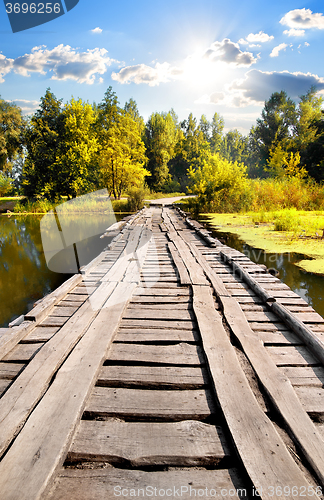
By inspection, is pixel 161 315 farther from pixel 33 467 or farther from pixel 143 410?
pixel 33 467

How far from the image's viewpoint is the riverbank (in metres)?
6.10

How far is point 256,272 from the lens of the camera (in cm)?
421

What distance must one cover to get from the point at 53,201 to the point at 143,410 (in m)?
20.0

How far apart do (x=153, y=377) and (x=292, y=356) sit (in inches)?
41.3

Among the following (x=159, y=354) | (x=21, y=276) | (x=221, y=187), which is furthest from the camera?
(x=221, y=187)

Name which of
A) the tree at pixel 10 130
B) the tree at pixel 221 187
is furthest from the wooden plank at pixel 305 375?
the tree at pixel 10 130

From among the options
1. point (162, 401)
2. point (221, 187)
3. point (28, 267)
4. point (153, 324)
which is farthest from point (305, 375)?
point (221, 187)

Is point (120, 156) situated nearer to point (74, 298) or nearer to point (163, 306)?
point (74, 298)

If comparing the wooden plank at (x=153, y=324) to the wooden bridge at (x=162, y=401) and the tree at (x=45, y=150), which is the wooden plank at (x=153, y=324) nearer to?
the wooden bridge at (x=162, y=401)

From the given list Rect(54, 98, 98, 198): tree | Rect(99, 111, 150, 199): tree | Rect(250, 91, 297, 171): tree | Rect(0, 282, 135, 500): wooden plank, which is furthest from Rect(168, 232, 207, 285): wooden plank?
Rect(250, 91, 297, 171): tree

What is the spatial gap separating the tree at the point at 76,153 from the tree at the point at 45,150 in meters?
0.33

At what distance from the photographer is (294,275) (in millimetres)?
5293

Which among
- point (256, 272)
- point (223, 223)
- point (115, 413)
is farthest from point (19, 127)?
point (115, 413)

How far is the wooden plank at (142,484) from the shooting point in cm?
108
